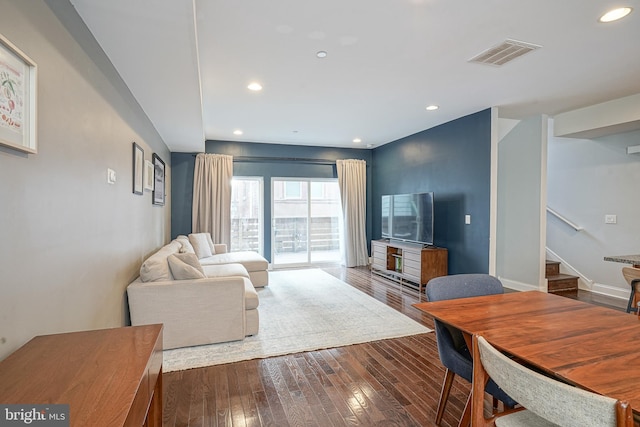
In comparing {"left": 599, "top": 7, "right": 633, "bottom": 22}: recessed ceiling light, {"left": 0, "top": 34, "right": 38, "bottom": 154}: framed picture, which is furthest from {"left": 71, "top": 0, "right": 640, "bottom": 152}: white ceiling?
{"left": 0, "top": 34, "right": 38, "bottom": 154}: framed picture

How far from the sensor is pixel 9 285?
3.77ft

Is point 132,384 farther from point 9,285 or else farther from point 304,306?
point 304,306

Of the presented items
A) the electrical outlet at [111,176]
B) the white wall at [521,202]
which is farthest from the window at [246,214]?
the white wall at [521,202]

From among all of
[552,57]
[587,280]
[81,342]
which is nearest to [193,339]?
[81,342]

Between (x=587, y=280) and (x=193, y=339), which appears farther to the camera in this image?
(x=587, y=280)

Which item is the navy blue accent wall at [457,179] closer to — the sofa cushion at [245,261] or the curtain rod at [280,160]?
the curtain rod at [280,160]

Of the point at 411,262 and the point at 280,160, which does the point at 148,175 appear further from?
the point at 411,262

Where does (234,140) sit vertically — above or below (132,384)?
above

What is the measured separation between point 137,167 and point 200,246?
7.50 ft

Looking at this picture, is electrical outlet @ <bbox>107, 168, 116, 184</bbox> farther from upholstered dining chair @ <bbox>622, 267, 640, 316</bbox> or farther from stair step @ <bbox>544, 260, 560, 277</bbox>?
stair step @ <bbox>544, 260, 560, 277</bbox>

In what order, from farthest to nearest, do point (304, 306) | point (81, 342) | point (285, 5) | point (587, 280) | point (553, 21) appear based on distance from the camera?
point (587, 280) < point (304, 306) < point (553, 21) < point (285, 5) < point (81, 342)

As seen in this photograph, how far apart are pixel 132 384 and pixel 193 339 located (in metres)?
2.02

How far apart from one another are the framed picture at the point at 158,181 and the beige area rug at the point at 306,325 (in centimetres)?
195

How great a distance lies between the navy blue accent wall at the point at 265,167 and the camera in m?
5.98
